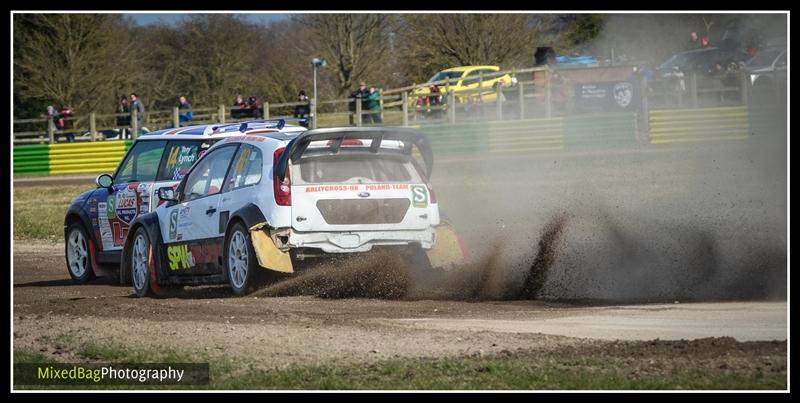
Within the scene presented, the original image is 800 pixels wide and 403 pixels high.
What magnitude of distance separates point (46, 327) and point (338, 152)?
3.21 meters

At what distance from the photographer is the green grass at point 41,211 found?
20.5 meters

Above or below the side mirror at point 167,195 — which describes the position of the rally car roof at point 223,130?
above

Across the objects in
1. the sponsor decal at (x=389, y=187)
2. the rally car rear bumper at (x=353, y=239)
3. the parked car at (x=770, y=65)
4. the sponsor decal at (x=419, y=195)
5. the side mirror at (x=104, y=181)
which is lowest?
the rally car rear bumper at (x=353, y=239)

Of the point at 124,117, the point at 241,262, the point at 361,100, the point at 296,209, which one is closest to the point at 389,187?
the point at 296,209

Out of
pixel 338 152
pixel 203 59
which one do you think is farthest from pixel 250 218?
pixel 203 59

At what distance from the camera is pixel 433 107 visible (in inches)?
1265

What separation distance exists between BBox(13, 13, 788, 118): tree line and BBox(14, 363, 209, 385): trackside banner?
731cm

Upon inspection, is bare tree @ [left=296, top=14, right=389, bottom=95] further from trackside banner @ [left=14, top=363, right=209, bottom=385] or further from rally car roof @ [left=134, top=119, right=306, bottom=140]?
trackside banner @ [left=14, top=363, right=209, bottom=385]

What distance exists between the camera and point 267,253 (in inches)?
407

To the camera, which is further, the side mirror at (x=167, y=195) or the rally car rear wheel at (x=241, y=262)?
the side mirror at (x=167, y=195)

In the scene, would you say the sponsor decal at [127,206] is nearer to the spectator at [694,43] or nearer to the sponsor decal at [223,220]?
the sponsor decal at [223,220]

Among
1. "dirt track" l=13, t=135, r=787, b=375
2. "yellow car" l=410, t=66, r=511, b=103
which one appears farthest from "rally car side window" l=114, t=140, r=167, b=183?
"yellow car" l=410, t=66, r=511, b=103

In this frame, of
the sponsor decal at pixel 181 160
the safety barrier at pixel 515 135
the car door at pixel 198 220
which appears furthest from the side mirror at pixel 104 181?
the safety barrier at pixel 515 135

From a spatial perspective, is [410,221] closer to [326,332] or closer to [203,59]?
[326,332]
